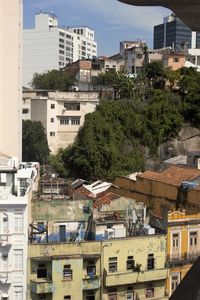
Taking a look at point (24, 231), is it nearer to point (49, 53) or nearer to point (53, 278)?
point (53, 278)

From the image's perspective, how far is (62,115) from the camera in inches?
1112

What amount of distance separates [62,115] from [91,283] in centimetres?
1713

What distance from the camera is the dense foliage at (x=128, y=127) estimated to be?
24.8 metres

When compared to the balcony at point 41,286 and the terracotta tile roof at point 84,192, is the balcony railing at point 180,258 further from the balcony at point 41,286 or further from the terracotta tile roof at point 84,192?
the terracotta tile roof at point 84,192

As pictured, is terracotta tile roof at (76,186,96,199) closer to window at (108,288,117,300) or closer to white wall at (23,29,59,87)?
window at (108,288,117,300)

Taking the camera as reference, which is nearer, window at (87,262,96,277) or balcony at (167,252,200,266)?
window at (87,262,96,277)

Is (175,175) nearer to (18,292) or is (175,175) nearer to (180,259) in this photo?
(180,259)

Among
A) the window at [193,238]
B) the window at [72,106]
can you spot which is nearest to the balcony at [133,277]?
the window at [193,238]

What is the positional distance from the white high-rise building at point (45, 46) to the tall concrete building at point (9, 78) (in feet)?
122

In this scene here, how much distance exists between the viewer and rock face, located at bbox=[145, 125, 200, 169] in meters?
27.2

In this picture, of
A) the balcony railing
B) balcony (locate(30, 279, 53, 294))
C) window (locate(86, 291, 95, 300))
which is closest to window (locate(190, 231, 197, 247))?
the balcony railing

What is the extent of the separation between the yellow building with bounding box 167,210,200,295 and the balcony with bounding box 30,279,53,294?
2664 millimetres

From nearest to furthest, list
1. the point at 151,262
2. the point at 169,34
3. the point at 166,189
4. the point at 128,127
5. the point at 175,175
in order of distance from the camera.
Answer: the point at 151,262, the point at 166,189, the point at 175,175, the point at 128,127, the point at 169,34

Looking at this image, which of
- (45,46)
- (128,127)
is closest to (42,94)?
(128,127)
